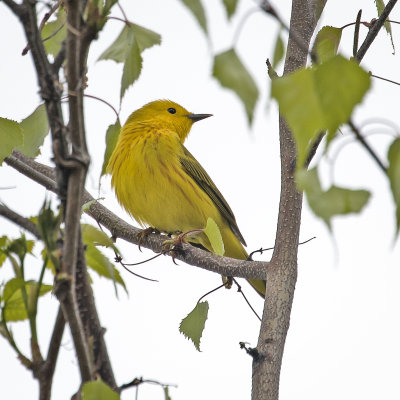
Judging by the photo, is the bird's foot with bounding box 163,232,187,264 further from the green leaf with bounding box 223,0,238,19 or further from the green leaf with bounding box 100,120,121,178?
the green leaf with bounding box 223,0,238,19

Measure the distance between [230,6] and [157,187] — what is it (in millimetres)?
3026

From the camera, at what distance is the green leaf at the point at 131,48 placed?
1.26m

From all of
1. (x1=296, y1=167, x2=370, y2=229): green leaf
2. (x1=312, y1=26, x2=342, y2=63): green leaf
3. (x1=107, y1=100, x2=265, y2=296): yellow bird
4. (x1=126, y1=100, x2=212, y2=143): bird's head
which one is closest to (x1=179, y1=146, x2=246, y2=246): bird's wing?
(x1=107, y1=100, x2=265, y2=296): yellow bird

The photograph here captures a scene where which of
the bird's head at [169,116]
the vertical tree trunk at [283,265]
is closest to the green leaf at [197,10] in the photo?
the vertical tree trunk at [283,265]

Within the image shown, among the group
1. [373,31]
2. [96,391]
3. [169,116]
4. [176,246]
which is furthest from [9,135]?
[169,116]

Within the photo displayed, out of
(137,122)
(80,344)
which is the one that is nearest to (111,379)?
(80,344)

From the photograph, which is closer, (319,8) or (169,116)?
(319,8)

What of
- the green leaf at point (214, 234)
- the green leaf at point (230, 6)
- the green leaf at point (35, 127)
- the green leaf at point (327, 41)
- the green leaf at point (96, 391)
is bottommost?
the green leaf at point (96, 391)

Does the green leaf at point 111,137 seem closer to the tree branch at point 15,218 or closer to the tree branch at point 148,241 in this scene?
the tree branch at point 15,218

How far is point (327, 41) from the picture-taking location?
4.93 feet

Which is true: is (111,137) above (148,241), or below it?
below

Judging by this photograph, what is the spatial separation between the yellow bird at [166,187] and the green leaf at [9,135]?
7.27ft

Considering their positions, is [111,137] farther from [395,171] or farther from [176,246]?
[176,246]

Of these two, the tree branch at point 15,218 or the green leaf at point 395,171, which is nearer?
the green leaf at point 395,171
